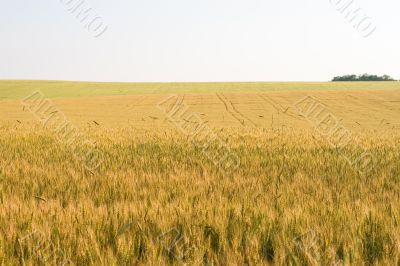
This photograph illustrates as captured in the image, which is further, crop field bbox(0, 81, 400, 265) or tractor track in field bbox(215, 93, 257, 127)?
tractor track in field bbox(215, 93, 257, 127)

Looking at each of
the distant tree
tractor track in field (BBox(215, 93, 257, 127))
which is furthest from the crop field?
the distant tree

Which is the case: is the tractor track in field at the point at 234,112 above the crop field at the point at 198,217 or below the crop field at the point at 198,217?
below

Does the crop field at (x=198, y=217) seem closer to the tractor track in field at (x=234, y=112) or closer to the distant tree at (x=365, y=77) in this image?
the tractor track in field at (x=234, y=112)

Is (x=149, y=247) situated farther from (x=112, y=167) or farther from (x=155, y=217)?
(x=112, y=167)

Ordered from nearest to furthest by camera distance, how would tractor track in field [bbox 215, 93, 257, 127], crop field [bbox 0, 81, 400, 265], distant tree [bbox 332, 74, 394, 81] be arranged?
crop field [bbox 0, 81, 400, 265], tractor track in field [bbox 215, 93, 257, 127], distant tree [bbox 332, 74, 394, 81]

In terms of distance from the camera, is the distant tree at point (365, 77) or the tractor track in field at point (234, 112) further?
the distant tree at point (365, 77)

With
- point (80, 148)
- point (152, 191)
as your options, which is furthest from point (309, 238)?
point (80, 148)

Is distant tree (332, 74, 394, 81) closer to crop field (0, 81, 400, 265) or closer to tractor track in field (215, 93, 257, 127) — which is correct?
tractor track in field (215, 93, 257, 127)

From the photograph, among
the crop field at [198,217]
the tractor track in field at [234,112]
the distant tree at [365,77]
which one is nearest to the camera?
the crop field at [198,217]

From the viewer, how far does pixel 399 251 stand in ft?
6.45

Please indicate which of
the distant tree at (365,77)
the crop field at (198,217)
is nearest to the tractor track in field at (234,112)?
the crop field at (198,217)

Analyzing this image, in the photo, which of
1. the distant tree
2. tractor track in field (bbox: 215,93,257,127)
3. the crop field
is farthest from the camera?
the distant tree

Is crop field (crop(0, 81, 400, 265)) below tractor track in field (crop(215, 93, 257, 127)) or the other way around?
the other way around

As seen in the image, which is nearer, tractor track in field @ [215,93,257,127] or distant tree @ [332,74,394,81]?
tractor track in field @ [215,93,257,127]
